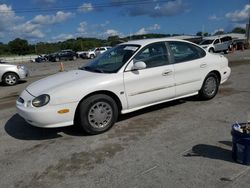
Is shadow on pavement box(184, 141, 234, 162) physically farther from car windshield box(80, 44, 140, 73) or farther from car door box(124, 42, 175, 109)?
car windshield box(80, 44, 140, 73)

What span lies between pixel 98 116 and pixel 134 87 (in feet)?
2.90

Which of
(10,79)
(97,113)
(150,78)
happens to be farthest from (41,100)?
(10,79)

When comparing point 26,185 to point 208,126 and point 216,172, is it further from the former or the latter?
point 208,126

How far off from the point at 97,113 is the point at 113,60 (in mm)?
1291

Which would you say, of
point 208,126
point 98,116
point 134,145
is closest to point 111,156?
point 134,145

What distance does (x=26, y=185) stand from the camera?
3.51 meters

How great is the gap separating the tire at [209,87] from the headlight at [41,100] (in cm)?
357

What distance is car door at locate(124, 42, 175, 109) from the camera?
17.6 ft

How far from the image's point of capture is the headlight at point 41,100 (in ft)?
15.3

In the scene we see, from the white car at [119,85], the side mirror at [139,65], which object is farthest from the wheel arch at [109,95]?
the side mirror at [139,65]

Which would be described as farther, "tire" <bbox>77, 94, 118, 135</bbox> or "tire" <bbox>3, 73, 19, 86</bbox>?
"tire" <bbox>3, 73, 19, 86</bbox>

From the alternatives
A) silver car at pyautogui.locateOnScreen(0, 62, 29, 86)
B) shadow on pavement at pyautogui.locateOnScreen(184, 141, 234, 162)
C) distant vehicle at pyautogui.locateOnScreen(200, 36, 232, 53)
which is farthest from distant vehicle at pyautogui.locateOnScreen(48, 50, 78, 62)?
shadow on pavement at pyautogui.locateOnScreen(184, 141, 234, 162)

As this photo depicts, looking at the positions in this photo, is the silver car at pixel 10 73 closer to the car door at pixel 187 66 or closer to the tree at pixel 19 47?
the car door at pixel 187 66

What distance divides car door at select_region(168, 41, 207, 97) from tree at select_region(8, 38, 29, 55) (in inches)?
3479
